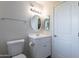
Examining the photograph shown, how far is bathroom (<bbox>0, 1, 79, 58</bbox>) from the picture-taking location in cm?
175

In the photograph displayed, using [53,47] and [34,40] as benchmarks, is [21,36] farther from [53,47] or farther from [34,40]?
[53,47]

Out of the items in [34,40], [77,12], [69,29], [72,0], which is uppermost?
[72,0]

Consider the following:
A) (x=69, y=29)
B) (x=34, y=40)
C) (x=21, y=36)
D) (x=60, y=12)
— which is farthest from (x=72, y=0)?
(x=21, y=36)

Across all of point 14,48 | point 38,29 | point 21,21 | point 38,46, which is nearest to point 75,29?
point 38,46

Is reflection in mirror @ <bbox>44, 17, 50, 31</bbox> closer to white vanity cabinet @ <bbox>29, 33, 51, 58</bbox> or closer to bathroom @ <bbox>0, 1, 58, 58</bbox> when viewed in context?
bathroom @ <bbox>0, 1, 58, 58</bbox>

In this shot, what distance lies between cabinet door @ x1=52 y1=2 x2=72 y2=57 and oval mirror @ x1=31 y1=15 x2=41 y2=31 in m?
0.41

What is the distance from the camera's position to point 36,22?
98.5 inches

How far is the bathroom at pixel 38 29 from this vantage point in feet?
5.75

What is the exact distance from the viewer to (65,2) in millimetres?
2193

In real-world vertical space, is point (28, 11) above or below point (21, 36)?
above

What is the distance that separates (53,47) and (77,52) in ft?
2.29

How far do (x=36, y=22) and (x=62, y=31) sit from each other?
2.10 feet

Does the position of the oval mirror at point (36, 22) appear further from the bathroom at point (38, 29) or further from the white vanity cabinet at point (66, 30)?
the white vanity cabinet at point (66, 30)

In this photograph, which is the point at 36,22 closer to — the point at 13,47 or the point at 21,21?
the point at 21,21
